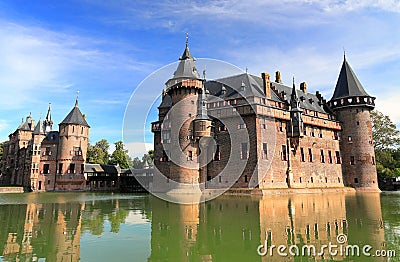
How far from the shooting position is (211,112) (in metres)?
41.4

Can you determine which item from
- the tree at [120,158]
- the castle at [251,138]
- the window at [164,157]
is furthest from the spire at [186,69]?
the tree at [120,158]

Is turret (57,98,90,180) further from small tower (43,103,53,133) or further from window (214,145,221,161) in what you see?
window (214,145,221,161)

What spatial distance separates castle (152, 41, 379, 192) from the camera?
126ft

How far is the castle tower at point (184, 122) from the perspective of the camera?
3856 centimetres

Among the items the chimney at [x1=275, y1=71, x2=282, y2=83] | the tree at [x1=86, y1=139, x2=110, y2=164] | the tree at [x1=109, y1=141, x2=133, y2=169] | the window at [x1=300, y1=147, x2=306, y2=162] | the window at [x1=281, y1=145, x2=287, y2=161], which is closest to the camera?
the window at [x1=281, y1=145, x2=287, y2=161]

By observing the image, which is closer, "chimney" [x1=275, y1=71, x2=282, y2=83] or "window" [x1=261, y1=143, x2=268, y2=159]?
"window" [x1=261, y1=143, x2=268, y2=159]

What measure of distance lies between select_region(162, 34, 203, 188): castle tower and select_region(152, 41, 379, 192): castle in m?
0.12

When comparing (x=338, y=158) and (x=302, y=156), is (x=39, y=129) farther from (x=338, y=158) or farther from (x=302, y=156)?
(x=338, y=158)

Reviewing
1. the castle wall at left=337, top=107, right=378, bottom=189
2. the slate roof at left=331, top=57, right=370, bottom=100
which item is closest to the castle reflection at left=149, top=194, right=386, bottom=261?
the castle wall at left=337, top=107, right=378, bottom=189

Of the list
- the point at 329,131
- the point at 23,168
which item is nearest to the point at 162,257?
the point at 329,131

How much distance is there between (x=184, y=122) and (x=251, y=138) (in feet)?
27.6

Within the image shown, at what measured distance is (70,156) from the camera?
5650cm

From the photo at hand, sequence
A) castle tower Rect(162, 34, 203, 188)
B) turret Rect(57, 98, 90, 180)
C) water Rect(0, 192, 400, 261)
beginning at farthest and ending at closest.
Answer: turret Rect(57, 98, 90, 180), castle tower Rect(162, 34, 203, 188), water Rect(0, 192, 400, 261)

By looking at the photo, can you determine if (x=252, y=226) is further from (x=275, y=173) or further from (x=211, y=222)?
(x=275, y=173)
